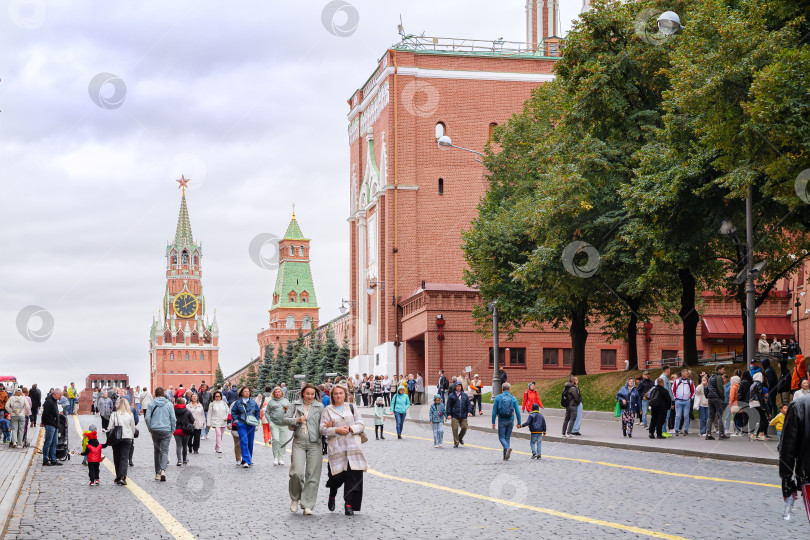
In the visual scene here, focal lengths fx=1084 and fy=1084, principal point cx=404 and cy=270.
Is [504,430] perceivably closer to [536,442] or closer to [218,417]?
[536,442]

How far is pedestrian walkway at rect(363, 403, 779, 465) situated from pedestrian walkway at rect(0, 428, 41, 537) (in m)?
12.6

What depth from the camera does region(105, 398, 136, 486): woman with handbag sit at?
687 inches

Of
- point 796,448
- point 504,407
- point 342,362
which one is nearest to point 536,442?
point 504,407

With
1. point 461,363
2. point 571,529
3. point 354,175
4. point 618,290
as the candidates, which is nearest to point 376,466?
point 571,529

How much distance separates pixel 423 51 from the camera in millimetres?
67812

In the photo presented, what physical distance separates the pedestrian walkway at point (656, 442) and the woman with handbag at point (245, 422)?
8.50m

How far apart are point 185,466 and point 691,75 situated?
14168mm

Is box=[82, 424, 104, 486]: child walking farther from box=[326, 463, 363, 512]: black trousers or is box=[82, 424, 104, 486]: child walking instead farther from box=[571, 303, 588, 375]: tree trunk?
box=[571, 303, 588, 375]: tree trunk

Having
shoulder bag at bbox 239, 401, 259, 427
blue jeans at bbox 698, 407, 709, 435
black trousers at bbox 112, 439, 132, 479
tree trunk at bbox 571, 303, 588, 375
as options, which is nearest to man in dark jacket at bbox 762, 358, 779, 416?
blue jeans at bbox 698, 407, 709, 435

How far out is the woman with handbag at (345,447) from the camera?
500 inches

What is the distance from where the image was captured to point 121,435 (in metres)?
17.5

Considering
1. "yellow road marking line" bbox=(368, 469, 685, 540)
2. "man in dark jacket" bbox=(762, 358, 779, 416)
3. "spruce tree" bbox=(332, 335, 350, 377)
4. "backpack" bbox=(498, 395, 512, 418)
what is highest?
"spruce tree" bbox=(332, 335, 350, 377)

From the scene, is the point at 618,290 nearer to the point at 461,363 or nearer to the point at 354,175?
the point at 461,363

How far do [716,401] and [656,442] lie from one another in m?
1.80
